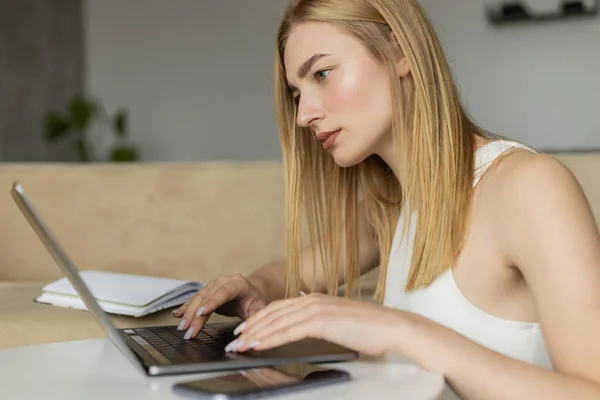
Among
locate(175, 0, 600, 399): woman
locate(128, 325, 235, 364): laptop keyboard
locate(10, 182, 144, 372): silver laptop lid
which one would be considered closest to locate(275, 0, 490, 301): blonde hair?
locate(175, 0, 600, 399): woman

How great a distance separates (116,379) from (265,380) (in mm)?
186

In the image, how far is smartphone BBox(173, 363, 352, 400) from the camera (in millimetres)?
808

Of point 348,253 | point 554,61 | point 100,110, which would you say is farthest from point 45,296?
point 100,110

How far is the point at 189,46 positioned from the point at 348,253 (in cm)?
370

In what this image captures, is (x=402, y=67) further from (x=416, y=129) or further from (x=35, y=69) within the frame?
(x=35, y=69)

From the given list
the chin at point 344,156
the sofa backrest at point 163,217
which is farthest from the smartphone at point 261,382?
the sofa backrest at point 163,217

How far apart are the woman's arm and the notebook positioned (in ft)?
3.02

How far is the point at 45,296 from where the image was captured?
2.04 metres

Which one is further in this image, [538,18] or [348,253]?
[538,18]

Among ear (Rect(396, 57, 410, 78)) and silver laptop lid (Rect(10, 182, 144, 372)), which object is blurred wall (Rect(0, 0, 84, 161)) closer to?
ear (Rect(396, 57, 410, 78))

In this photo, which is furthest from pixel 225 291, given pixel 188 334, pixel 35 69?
pixel 35 69

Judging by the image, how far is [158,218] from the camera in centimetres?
250

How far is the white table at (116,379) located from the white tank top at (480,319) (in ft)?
0.72

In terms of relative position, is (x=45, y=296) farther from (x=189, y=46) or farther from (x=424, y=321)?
(x=189, y=46)
